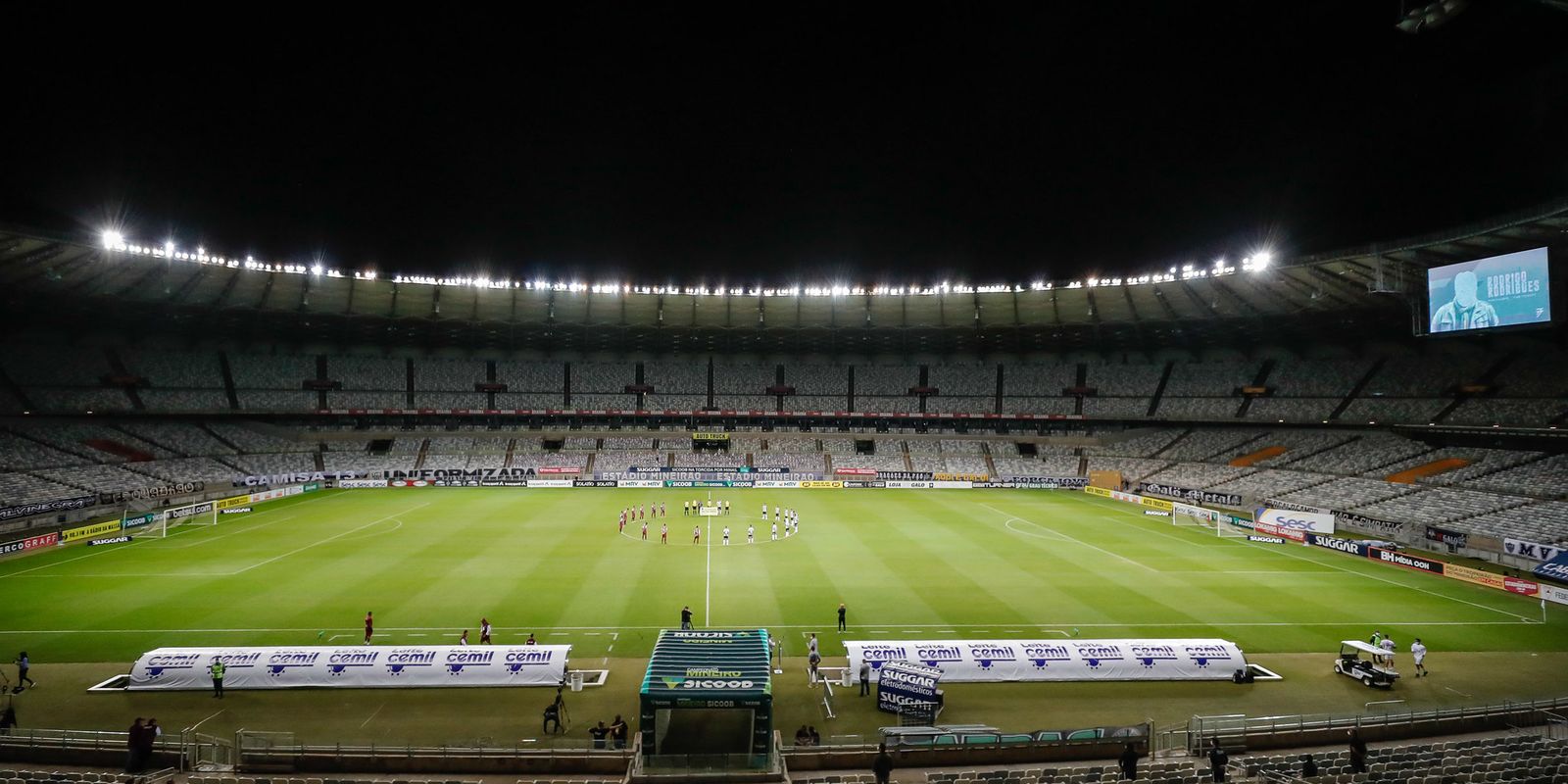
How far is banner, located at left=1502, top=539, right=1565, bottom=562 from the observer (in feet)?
91.8

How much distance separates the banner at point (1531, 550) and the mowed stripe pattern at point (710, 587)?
4.87 meters

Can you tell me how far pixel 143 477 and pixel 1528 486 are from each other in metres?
85.6

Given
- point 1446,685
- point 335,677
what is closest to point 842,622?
point 335,677

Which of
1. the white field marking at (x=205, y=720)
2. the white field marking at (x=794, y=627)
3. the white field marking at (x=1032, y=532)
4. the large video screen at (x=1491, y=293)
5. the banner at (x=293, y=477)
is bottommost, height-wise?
the white field marking at (x=205, y=720)

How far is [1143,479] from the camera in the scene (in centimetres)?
5691

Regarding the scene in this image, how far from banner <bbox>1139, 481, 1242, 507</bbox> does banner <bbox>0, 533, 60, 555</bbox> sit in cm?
6690

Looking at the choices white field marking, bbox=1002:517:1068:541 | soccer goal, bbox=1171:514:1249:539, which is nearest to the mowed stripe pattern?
white field marking, bbox=1002:517:1068:541

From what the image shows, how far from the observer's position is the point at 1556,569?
2595 centimetres

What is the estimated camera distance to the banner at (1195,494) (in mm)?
47562

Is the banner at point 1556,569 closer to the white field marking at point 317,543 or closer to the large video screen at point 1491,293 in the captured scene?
the large video screen at point 1491,293

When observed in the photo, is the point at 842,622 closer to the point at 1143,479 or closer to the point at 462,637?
the point at 462,637

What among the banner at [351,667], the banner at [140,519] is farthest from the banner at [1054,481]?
the banner at [140,519]

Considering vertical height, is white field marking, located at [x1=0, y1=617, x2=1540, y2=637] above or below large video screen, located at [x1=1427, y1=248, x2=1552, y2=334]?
below

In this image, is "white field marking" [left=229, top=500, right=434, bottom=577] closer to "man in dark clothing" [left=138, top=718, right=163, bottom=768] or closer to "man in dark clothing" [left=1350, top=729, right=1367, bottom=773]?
"man in dark clothing" [left=138, top=718, right=163, bottom=768]
